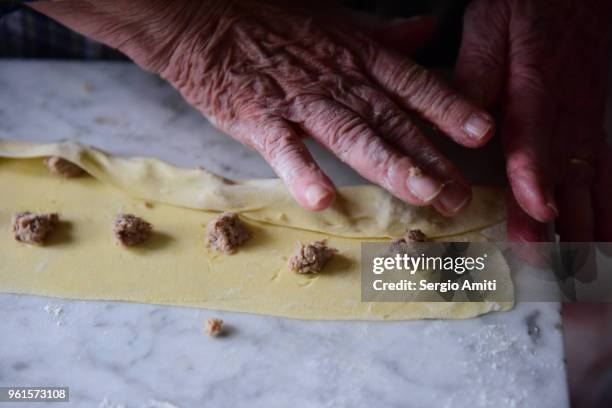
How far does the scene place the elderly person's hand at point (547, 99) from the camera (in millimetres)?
1074

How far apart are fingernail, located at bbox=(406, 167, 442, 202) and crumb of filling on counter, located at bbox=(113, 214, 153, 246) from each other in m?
0.46

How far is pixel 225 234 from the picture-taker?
1.06 meters

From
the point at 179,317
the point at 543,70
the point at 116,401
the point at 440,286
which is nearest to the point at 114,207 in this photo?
the point at 179,317

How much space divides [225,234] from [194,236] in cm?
7

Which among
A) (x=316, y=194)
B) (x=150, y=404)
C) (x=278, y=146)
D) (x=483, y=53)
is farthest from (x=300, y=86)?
(x=150, y=404)

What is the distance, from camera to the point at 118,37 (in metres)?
1.23

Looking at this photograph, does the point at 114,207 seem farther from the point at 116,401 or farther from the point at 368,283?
the point at 368,283

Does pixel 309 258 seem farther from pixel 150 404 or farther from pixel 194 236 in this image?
pixel 150 404

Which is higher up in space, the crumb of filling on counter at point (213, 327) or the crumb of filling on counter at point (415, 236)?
the crumb of filling on counter at point (415, 236)

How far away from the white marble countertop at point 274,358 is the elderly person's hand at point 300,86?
0.21 meters

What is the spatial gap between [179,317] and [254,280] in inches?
5.2

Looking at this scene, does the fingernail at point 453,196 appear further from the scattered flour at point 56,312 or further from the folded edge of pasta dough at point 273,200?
the scattered flour at point 56,312

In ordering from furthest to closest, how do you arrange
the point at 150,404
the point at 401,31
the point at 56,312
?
the point at 401,31
the point at 56,312
the point at 150,404

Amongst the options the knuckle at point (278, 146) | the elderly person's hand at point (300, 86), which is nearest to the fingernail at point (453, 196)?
the elderly person's hand at point (300, 86)
